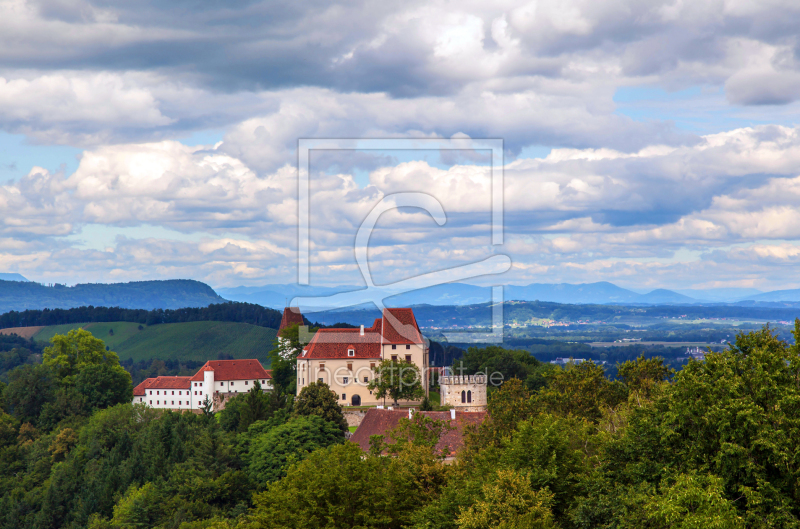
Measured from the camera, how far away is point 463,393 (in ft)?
234

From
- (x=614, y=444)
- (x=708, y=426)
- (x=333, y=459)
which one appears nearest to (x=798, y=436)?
(x=708, y=426)

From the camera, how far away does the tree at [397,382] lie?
71.4m

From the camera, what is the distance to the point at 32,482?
81.3 m

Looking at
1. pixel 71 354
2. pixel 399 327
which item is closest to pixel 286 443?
pixel 399 327

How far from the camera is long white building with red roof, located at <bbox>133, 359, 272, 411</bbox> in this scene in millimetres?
104812

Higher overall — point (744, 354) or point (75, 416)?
point (744, 354)

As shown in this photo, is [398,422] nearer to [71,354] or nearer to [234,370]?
[234,370]

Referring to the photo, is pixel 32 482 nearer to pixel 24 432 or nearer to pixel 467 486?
pixel 24 432

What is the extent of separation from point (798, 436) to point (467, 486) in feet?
47.2

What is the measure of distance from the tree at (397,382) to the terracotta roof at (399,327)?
392 centimetres

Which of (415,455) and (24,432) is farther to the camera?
(24,432)

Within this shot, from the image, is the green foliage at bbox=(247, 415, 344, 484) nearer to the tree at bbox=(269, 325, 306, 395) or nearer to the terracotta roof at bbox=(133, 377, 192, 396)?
the tree at bbox=(269, 325, 306, 395)

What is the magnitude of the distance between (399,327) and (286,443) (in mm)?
23066

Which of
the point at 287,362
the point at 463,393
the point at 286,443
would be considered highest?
the point at 287,362
